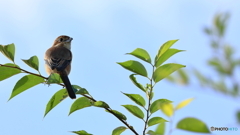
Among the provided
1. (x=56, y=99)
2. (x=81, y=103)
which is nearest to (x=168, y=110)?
(x=81, y=103)

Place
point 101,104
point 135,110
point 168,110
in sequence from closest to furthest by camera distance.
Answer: point 168,110, point 101,104, point 135,110

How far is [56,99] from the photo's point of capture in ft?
9.54

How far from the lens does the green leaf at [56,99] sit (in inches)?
112

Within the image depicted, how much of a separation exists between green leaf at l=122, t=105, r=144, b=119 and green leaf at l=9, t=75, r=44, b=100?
811 millimetres

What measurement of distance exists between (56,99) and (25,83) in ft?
0.98

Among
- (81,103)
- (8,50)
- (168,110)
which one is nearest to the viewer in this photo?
(168,110)

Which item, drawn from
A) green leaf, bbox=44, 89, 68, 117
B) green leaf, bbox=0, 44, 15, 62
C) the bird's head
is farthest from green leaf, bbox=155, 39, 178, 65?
the bird's head

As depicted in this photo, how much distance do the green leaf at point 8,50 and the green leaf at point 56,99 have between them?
551mm

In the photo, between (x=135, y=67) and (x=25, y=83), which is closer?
(x=135, y=67)

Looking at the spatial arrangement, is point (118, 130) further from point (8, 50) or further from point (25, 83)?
point (8, 50)

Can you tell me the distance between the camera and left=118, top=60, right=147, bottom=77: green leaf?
2.58m

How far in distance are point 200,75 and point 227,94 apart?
81mm

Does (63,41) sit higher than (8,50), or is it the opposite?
(63,41)

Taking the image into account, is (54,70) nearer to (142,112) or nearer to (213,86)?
(142,112)
